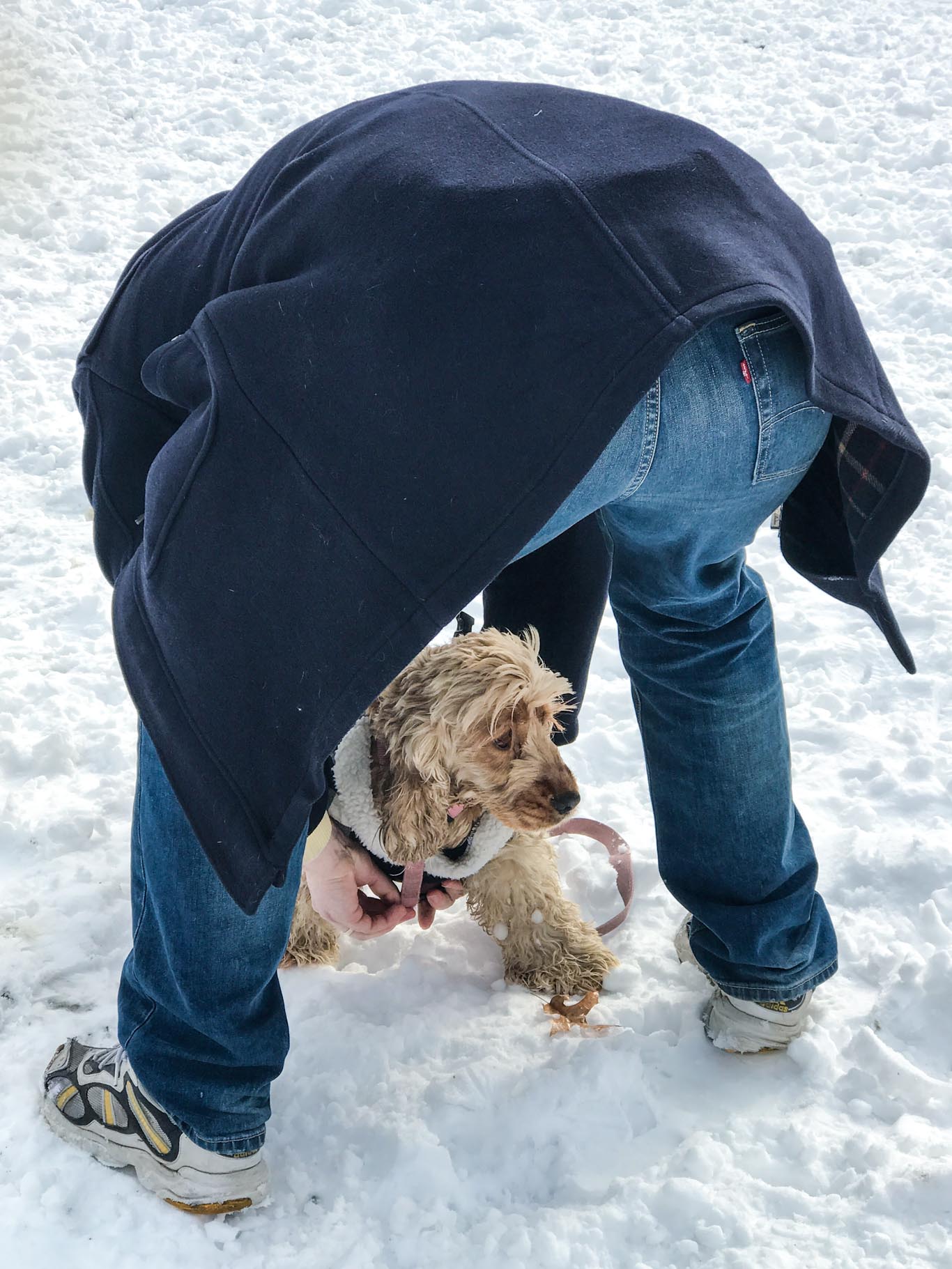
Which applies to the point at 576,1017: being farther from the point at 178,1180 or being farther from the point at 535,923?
the point at 178,1180

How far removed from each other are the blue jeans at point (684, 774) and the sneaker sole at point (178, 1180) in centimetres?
8

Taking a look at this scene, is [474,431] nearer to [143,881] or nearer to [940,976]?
[143,881]

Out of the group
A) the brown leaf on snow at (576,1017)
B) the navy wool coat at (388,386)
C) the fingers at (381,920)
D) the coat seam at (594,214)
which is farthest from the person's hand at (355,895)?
the coat seam at (594,214)

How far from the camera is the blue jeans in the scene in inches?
60.2

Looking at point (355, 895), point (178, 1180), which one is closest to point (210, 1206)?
point (178, 1180)

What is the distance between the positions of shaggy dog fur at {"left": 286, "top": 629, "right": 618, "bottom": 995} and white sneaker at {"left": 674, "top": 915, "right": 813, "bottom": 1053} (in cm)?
35

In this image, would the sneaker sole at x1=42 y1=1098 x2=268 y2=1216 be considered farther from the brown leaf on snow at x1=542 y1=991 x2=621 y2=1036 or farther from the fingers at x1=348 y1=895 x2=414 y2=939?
the brown leaf on snow at x1=542 y1=991 x2=621 y2=1036

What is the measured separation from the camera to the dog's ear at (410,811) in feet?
7.68

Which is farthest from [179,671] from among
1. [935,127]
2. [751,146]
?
[935,127]

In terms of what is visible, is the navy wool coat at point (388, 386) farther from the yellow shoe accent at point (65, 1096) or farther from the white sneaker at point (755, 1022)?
the white sneaker at point (755, 1022)

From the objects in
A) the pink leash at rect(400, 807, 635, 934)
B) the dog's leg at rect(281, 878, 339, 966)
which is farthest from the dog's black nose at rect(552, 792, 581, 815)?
the dog's leg at rect(281, 878, 339, 966)

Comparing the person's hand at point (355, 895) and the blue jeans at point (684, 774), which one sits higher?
the blue jeans at point (684, 774)

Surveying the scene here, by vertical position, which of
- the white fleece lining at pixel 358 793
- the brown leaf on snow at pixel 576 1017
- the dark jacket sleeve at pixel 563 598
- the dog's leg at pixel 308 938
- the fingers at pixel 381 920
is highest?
the dark jacket sleeve at pixel 563 598

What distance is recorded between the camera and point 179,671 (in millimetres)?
1400
